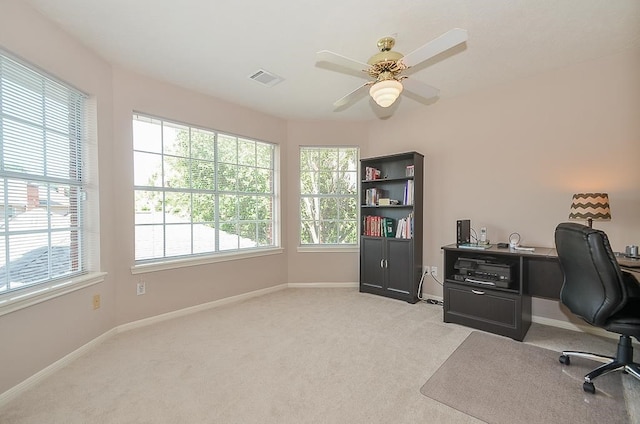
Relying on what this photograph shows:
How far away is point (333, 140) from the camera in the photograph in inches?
173

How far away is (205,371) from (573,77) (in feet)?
13.9

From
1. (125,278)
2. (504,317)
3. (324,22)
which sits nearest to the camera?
(324,22)

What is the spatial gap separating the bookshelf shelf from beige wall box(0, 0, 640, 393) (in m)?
0.27

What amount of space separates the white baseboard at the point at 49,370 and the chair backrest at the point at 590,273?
12.4 feet

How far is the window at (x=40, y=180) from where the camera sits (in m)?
1.91

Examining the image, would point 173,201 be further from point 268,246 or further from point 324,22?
point 324,22

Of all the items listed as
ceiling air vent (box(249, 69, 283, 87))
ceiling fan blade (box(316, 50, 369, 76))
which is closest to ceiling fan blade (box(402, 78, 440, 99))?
ceiling fan blade (box(316, 50, 369, 76))

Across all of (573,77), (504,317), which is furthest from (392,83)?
(504,317)

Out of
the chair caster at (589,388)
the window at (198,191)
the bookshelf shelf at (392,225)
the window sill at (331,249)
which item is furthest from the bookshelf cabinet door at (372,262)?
the chair caster at (589,388)

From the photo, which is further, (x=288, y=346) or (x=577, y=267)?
(x=288, y=346)

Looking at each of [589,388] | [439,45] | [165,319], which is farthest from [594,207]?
[165,319]

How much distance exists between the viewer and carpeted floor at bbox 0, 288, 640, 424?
1667mm

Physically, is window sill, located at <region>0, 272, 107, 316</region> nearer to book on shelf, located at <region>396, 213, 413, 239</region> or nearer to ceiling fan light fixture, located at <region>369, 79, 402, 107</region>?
ceiling fan light fixture, located at <region>369, 79, 402, 107</region>

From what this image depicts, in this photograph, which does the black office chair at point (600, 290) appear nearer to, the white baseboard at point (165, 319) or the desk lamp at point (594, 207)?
the desk lamp at point (594, 207)
